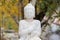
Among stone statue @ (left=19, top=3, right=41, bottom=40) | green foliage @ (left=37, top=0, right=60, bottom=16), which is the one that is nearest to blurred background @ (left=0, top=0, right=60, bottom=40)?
green foliage @ (left=37, top=0, right=60, bottom=16)

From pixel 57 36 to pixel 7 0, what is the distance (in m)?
4.10

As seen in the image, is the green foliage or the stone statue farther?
the green foliage

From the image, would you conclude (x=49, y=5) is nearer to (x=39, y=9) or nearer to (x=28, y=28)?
(x=39, y=9)

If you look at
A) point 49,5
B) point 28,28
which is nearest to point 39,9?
point 49,5

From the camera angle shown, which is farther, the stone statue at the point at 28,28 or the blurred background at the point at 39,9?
the blurred background at the point at 39,9

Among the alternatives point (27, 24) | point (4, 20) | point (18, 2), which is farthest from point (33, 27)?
point (4, 20)

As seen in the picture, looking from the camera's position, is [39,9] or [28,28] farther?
[39,9]

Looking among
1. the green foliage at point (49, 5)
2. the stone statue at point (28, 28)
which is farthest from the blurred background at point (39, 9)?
the stone statue at point (28, 28)

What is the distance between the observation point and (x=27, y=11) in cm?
494

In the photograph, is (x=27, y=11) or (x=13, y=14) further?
(x=13, y=14)

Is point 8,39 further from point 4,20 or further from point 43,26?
point 43,26

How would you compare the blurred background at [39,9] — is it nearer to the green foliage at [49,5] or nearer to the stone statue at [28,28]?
the green foliage at [49,5]

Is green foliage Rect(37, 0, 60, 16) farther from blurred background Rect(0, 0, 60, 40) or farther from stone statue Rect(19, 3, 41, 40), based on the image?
stone statue Rect(19, 3, 41, 40)

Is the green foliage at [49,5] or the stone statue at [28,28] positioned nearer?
the stone statue at [28,28]
